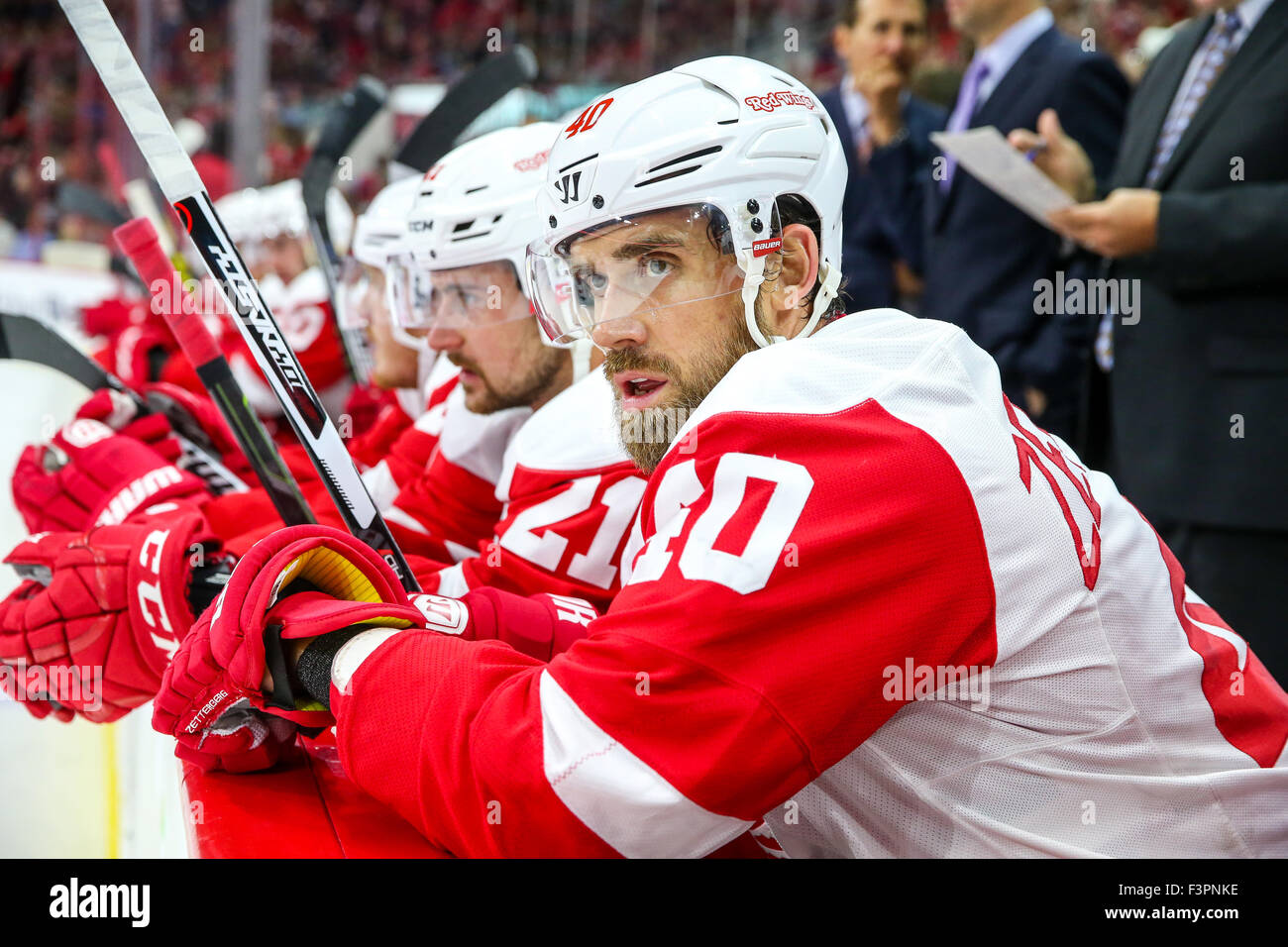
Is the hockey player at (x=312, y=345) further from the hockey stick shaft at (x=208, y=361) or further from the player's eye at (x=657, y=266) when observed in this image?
the player's eye at (x=657, y=266)

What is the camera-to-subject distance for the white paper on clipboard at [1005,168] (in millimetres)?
2145

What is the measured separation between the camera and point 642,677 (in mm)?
883

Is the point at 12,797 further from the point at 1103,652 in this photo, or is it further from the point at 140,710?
the point at 1103,652

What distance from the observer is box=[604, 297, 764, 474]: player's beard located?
1196 mm

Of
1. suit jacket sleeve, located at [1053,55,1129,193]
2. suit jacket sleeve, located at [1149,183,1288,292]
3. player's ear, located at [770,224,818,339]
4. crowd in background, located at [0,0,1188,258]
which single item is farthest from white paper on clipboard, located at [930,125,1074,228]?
crowd in background, located at [0,0,1188,258]

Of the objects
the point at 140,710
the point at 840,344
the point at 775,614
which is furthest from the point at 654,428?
the point at 140,710

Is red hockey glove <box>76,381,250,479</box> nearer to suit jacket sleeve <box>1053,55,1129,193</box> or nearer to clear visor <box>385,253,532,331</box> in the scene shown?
clear visor <box>385,253,532,331</box>

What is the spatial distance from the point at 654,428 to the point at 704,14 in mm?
6419

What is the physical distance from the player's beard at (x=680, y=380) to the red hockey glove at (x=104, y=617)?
536 millimetres

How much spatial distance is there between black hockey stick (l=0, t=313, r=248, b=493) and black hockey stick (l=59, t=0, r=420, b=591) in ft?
2.22

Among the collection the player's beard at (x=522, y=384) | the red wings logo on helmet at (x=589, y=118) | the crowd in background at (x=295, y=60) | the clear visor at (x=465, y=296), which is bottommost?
the player's beard at (x=522, y=384)

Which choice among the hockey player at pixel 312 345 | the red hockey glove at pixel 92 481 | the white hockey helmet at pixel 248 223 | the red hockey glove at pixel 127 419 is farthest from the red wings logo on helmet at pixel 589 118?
the white hockey helmet at pixel 248 223

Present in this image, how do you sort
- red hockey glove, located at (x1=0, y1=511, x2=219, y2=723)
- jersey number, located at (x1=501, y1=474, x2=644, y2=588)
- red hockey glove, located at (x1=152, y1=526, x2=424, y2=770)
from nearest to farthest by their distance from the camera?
1. red hockey glove, located at (x1=152, y1=526, x2=424, y2=770)
2. red hockey glove, located at (x1=0, y1=511, x2=219, y2=723)
3. jersey number, located at (x1=501, y1=474, x2=644, y2=588)

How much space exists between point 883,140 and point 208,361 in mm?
2340
